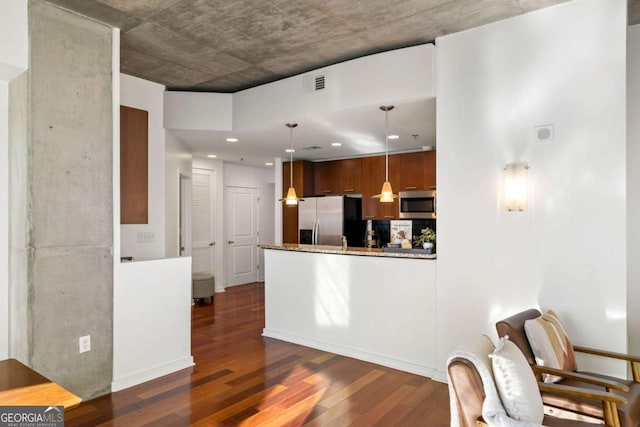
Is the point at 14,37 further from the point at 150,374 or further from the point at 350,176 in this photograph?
the point at 350,176

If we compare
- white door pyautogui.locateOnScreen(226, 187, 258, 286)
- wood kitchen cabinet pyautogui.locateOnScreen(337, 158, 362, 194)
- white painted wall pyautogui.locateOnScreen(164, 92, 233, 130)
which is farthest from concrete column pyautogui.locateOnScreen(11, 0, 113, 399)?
white door pyautogui.locateOnScreen(226, 187, 258, 286)

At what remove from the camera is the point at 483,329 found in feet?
11.2

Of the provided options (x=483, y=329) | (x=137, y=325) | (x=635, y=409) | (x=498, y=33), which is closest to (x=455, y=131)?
(x=498, y=33)

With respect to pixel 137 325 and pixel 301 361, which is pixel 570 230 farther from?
pixel 137 325

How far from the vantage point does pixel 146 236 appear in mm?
4605

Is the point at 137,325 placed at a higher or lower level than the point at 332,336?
higher

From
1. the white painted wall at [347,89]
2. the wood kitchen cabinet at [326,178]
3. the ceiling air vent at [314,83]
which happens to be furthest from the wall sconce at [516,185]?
the wood kitchen cabinet at [326,178]

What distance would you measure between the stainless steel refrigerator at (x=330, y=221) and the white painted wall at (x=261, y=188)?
1.67m

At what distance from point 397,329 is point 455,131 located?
188 cm

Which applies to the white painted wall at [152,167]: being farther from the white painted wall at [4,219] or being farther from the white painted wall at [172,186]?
the white painted wall at [4,219]

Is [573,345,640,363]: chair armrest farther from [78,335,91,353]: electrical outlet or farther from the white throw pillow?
[78,335,91,353]: electrical outlet

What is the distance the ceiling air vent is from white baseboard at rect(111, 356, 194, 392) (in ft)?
9.70

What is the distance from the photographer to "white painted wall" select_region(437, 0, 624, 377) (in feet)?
9.55

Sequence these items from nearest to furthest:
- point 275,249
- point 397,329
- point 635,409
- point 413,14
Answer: point 635,409
point 413,14
point 397,329
point 275,249
